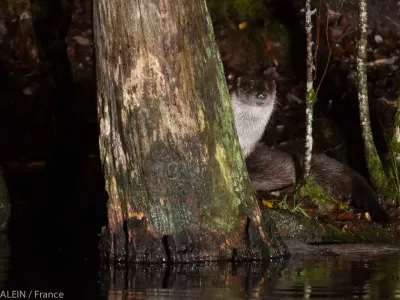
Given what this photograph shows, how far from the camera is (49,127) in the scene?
1216 cm

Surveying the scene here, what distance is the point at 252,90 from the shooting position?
1055 cm

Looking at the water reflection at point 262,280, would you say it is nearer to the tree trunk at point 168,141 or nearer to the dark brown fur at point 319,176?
the tree trunk at point 168,141

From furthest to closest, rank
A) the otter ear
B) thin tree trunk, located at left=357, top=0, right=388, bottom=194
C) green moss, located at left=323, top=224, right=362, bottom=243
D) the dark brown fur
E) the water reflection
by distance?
the otter ear
the dark brown fur
thin tree trunk, located at left=357, top=0, right=388, bottom=194
green moss, located at left=323, top=224, right=362, bottom=243
the water reflection

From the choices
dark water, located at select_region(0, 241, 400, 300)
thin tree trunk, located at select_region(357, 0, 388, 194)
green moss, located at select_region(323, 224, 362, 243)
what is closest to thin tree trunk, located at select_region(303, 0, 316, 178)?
thin tree trunk, located at select_region(357, 0, 388, 194)

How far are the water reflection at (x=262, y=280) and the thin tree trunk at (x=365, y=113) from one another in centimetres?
241

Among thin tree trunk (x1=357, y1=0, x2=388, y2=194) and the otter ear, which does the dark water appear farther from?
the otter ear

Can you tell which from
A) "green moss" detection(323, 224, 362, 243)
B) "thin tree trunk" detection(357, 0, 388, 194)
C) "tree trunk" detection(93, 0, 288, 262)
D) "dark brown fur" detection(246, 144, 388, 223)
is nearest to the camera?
"tree trunk" detection(93, 0, 288, 262)

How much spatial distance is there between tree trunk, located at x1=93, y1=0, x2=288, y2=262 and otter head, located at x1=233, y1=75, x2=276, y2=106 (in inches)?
134

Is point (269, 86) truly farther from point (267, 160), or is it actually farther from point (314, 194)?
point (314, 194)

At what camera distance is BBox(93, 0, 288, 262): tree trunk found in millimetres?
6797

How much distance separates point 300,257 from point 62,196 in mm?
3459

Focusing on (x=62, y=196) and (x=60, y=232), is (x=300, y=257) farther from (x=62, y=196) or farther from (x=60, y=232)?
(x=62, y=196)

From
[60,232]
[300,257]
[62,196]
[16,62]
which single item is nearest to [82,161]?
[62,196]

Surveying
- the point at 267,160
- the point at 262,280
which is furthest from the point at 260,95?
the point at 262,280
